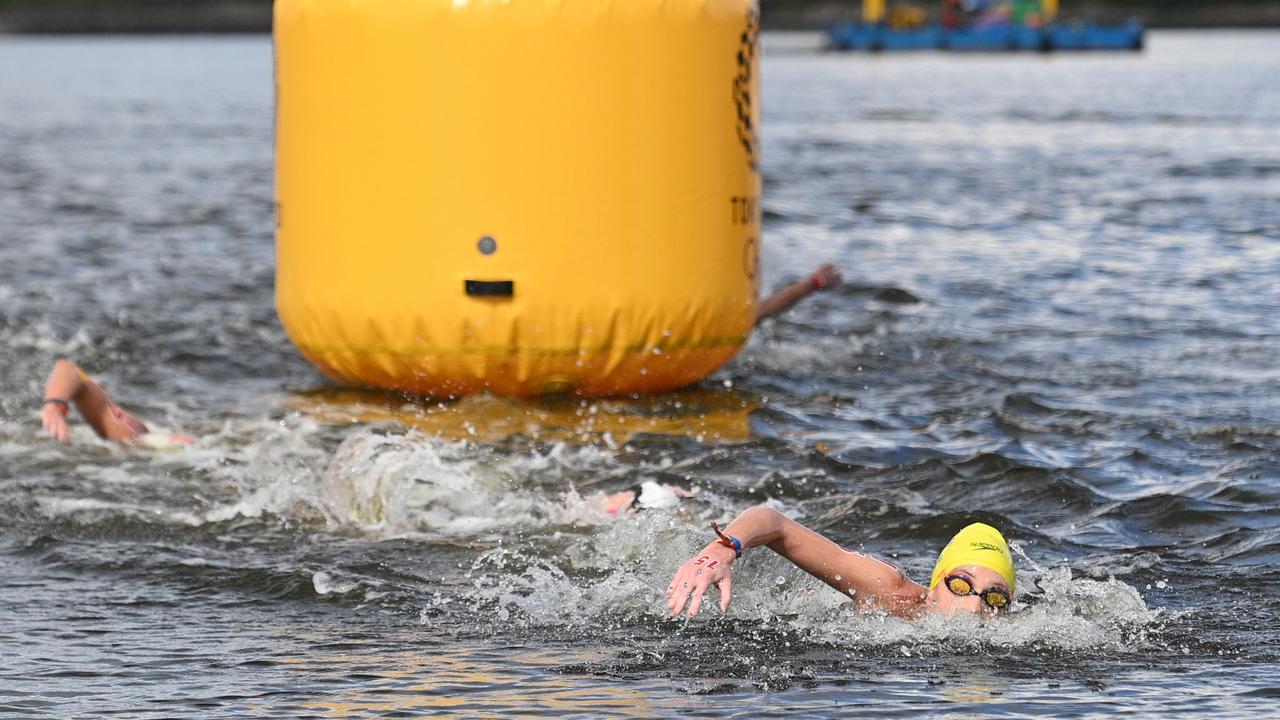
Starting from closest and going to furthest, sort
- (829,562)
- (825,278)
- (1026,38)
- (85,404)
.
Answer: (829,562), (85,404), (825,278), (1026,38)

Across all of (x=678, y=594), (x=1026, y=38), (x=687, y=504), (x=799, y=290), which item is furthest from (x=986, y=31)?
(x=678, y=594)

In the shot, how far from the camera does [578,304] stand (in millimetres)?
8852

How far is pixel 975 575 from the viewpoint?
6.07 meters

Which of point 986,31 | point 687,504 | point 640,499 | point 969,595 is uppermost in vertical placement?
point 969,595

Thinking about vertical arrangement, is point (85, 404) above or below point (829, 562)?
below

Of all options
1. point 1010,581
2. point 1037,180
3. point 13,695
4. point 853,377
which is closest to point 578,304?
point 853,377

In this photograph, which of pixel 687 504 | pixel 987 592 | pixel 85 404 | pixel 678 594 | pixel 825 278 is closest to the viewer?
pixel 678 594

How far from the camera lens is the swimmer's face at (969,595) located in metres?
6.06

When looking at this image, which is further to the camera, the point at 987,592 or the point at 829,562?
the point at 829,562

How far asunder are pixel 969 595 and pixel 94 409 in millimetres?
4452

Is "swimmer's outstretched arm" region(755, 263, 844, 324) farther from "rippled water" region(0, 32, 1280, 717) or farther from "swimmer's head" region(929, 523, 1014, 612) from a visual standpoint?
"swimmer's head" region(929, 523, 1014, 612)

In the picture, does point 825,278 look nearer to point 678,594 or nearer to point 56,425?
point 56,425

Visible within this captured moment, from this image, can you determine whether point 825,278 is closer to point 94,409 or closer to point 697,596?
point 94,409

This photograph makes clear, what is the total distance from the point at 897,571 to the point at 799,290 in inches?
176
